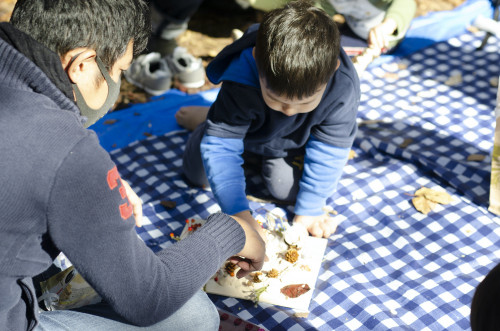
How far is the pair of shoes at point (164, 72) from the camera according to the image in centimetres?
281

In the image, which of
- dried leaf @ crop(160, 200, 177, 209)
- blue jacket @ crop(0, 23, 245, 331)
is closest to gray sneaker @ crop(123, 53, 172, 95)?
dried leaf @ crop(160, 200, 177, 209)

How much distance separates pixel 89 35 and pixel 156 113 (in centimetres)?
152

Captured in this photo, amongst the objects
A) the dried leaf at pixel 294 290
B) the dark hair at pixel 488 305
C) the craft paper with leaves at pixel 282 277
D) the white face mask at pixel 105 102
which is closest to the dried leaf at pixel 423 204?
the craft paper with leaves at pixel 282 277

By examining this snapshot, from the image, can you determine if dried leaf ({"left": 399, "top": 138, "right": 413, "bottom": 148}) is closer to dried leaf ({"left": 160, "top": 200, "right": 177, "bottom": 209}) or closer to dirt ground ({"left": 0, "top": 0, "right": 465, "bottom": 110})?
dried leaf ({"left": 160, "top": 200, "right": 177, "bottom": 209})

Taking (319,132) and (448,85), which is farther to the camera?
(448,85)

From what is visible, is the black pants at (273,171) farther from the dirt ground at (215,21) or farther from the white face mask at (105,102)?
the dirt ground at (215,21)

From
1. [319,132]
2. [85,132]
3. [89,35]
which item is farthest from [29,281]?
[319,132]

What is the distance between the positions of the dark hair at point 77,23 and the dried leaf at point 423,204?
136 centimetres

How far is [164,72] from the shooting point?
2809mm

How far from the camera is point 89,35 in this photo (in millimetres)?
1130

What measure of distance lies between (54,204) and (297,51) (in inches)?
33.5

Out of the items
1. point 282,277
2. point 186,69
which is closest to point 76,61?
point 282,277

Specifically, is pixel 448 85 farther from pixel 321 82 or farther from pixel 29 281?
pixel 29 281

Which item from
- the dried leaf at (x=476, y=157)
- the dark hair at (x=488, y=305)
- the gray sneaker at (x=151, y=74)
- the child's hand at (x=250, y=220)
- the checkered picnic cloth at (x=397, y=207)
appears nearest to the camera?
the dark hair at (x=488, y=305)
